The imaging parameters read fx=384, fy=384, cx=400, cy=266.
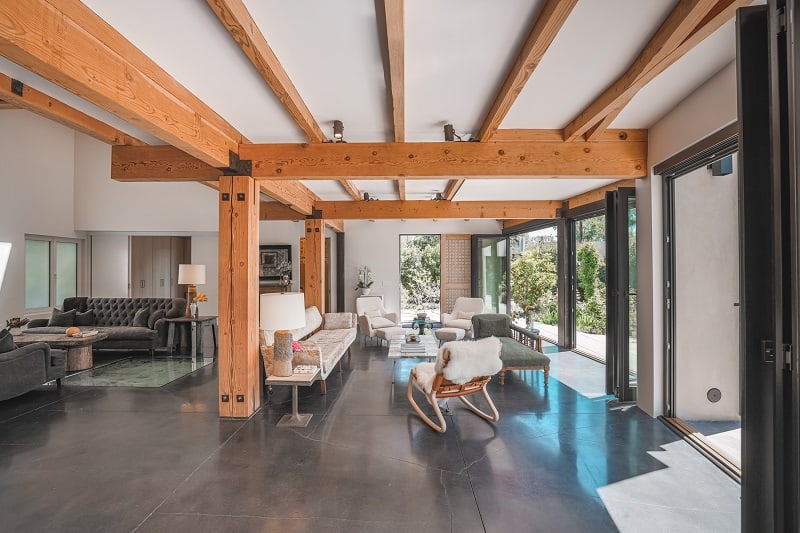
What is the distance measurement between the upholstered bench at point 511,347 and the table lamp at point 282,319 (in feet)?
8.17

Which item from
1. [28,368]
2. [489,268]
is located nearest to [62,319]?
[28,368]

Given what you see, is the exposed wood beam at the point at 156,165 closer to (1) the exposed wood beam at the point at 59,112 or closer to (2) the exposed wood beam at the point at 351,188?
(1) the exposed wood beam at the point at 59,112

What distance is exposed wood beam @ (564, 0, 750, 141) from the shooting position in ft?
5.79

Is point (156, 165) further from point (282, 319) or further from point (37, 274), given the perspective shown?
point (37, 274)

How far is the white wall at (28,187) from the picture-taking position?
682 cm

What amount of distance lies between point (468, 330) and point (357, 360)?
2.46m

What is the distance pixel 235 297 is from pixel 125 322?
4491 mm

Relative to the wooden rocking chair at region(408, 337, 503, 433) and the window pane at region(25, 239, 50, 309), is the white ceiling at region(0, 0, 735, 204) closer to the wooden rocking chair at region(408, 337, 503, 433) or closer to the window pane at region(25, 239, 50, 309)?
the wooden rocking chair at region(408, 337, 503, 433)

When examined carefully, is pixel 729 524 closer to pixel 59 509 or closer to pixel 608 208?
pixel 608 208

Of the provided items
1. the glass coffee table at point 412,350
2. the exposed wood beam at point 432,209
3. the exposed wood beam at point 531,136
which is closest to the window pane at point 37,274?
the exposed wood beam at point 432,209

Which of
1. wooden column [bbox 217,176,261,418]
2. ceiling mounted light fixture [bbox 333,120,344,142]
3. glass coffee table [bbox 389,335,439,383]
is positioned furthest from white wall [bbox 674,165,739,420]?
wooden column [bbox 217,176,261,418]

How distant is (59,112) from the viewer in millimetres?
2941

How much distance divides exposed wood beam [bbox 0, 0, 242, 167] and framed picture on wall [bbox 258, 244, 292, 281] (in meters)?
6.32

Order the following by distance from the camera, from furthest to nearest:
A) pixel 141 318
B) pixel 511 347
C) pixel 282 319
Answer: pixel 141 318 → pixel 511 347 → pixel 282 319
